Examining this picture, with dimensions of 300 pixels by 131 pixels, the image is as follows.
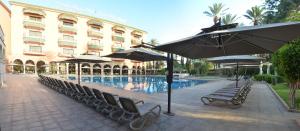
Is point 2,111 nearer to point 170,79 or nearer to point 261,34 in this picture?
point 170,79

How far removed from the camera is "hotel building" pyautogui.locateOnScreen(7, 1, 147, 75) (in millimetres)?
31844

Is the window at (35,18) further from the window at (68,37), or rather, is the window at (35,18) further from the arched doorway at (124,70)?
the arched doorway at (124,70)

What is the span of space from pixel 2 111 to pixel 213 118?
6268 mm

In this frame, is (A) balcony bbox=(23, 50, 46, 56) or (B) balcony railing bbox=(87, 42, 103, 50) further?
(B) balcony railing bbox=(87, 42, 103, 50)

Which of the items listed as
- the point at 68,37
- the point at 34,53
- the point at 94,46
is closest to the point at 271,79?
the point at 94,46

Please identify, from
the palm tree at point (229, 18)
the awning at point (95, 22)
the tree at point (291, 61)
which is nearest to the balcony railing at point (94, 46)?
the awning at point (95, 22)

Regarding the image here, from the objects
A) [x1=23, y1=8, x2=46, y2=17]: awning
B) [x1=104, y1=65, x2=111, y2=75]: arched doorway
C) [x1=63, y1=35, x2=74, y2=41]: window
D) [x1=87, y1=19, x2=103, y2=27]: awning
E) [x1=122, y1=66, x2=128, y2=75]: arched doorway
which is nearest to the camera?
[x1=23, y1=8, x2=46, y2=17]: awning

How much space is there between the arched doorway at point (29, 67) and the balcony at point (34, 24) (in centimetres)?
575

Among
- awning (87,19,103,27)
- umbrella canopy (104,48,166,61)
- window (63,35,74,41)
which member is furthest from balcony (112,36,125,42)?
umbrella canopy (104,48,166,61)

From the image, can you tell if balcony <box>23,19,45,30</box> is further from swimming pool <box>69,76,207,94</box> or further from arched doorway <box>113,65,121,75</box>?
swimming pool <box>69,76,207,94</box>

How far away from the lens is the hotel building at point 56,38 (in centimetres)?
3184

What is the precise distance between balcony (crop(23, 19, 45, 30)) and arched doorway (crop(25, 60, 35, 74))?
5.75m

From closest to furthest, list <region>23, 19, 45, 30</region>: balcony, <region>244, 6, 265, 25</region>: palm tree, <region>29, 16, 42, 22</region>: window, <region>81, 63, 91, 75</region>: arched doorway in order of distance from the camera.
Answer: <region>23, 19, 45, 30</region>: balcony, <region>244, 6, 265, 25</region>: palm tree, <region>29, 16, 42, 22</region>: window, <region>81, 63, 91, 75</region>: arched doorway

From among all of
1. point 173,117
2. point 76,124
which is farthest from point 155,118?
point 76,124
